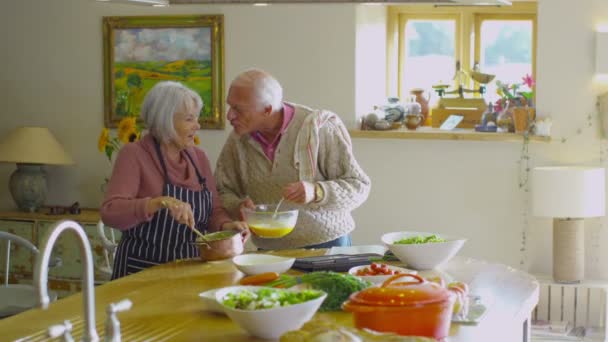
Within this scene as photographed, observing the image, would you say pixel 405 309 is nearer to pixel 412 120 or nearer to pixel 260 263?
pixel 260 263

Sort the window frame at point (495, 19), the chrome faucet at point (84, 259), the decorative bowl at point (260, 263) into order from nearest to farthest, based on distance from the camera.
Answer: the chrome faucet at point (84, 259), the decorative bowl at point (260, 263), the window frame at point (495, 19)

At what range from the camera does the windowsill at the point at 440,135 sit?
208 inches

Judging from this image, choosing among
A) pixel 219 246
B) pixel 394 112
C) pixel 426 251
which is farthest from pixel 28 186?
pixel 426 251

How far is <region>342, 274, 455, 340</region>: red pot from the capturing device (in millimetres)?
2369

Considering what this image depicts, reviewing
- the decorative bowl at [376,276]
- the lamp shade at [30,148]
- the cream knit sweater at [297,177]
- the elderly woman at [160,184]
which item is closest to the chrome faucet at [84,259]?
the decorative bowl at [376,276]

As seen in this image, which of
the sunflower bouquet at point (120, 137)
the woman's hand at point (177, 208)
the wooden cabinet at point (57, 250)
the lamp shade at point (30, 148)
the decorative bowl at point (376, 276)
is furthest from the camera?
the lamp shade at point (30, 148)

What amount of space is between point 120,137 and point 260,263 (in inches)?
95.7

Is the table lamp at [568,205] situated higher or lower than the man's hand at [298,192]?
lower

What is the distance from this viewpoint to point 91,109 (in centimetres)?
617

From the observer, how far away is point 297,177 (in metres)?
3.72

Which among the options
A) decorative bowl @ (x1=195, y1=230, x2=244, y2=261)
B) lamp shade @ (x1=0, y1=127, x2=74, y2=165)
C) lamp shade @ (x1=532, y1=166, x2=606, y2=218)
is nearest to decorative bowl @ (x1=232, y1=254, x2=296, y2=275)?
decorative bowl @ (x1=195, y1=230, x2=244, y2=261)

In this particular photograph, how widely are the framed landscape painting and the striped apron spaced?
2.22 metres

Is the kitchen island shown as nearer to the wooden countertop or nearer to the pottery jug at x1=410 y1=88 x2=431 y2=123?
the pottery jug at x1=410 y1=88 x2=431 y2=123

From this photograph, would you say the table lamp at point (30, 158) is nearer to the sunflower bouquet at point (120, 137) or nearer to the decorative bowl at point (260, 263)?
the sunflower bouquet at point (120, 137)
